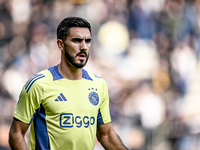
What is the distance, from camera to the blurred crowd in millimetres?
6938

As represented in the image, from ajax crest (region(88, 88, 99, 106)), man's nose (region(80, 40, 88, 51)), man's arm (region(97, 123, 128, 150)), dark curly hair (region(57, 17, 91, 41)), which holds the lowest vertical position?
man's arm (region(97, 123, 128, 150))

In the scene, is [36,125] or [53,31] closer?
[36,125]

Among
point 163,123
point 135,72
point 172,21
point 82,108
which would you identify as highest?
point 172,21

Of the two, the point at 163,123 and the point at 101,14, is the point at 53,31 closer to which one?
the point at 101,14

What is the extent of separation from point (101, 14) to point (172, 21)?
5.03ft

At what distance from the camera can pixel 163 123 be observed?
7316mm

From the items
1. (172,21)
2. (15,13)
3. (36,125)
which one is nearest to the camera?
(36,125)

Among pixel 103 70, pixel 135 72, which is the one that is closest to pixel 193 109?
pixel 135 72

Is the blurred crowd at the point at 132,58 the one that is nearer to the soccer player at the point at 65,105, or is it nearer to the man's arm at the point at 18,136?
the soccer player at the point at 65,105

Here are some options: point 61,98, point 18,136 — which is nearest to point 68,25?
point 61,98

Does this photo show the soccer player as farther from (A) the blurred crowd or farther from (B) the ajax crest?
(A) the blurred crowd

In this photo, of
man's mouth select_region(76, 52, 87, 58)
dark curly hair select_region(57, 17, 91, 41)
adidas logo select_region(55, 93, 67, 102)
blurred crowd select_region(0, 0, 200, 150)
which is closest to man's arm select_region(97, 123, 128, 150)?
adidas logo select_region(55, 93, 67, 102)

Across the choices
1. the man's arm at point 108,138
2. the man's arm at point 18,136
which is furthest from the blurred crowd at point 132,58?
the man's arm at point 18,136

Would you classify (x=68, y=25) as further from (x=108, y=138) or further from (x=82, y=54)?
(x=108, y=138)
